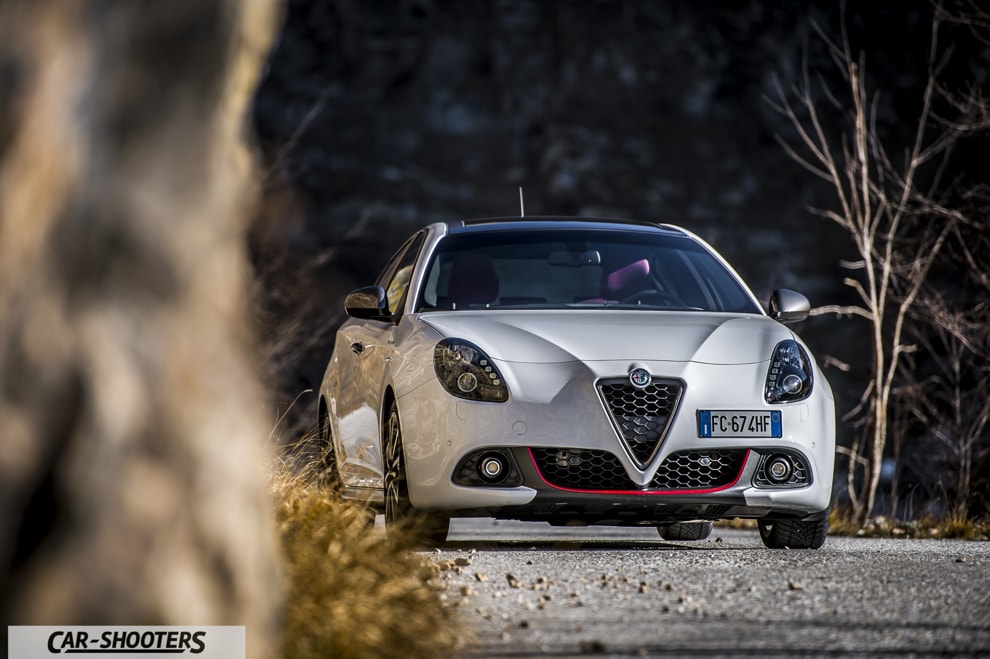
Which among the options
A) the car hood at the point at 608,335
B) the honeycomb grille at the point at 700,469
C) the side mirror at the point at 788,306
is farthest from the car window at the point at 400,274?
the side mirror at the point at 788,306

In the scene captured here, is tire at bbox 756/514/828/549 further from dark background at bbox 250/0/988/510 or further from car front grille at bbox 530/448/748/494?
dark background at bbox 250/0/988/510

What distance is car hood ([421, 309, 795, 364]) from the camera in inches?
Answer: 244

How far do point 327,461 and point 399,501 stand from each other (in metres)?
1.81

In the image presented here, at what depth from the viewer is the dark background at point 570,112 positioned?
30.1m

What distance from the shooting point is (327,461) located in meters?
8.08

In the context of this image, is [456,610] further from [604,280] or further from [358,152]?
[358,152]

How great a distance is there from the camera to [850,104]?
1176 inches

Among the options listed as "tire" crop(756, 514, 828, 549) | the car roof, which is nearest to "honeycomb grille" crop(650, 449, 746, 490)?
"tire" crop(756, 514, 828, 549)

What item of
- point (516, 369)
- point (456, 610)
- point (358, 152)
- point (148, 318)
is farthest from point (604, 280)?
point (358, 152)

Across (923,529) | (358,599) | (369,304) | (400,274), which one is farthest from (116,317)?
(923,529)

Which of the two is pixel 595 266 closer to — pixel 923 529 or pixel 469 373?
pixel 469 373

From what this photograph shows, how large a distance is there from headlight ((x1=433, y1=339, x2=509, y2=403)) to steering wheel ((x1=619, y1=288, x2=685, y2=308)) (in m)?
1.34

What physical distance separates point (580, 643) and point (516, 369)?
2195mm

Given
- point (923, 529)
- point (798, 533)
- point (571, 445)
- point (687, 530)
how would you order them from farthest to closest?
1. point (923, 529)
2. point (687, 530)
3. point (798, 533)
4. point (571, 445)
